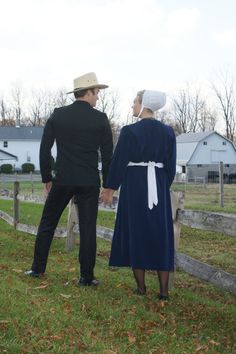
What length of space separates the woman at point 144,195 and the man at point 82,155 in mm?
341

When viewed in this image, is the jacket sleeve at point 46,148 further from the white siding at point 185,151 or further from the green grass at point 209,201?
the white siding at point 185,151

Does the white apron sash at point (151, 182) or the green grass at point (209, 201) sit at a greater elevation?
the white apron sash at point (151, 182)

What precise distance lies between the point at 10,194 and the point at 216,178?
39.0 m

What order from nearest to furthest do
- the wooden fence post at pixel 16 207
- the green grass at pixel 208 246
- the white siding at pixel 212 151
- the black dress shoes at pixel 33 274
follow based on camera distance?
the black dress shoes at pixel 33 274
the green grass at pixel 208 246
the wooden fence post at pixel 16 207
the white siding at pixel 212 151

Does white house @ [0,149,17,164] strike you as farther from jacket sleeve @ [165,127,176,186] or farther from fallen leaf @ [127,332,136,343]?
fallen leaf @ [127,332,136,343]

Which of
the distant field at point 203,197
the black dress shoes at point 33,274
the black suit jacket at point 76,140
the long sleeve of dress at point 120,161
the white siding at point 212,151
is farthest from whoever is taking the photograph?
the white siding at point 212,151

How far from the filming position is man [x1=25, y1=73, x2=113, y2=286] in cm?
555

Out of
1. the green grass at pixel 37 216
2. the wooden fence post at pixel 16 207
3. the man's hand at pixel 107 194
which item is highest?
the man's hand at pixel 107 194

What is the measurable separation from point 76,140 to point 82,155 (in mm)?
161

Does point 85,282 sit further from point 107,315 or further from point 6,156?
point 6,156

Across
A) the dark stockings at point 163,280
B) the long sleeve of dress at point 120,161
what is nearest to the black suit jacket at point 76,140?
the long sleeve of dress at point 120,161

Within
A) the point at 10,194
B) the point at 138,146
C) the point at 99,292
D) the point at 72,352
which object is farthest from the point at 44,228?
the point at 10,194

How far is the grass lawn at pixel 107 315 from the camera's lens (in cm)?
386

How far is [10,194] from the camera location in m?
12.5
